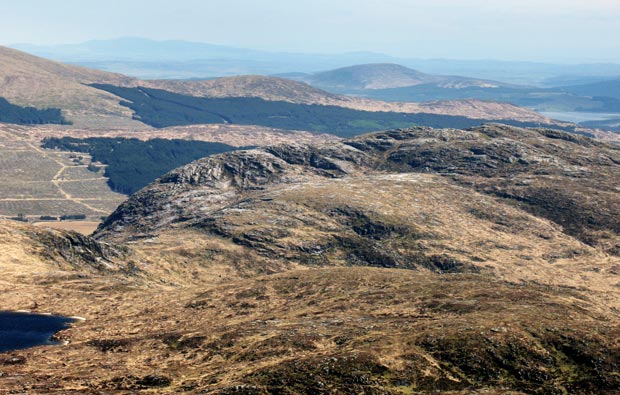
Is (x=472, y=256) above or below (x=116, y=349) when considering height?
below

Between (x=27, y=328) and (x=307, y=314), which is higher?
(x=27, y=328)

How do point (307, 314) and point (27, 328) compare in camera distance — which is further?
point (307, 314)

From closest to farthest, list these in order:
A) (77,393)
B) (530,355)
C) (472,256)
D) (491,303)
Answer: (77,393)
(530,355)
(491,303)
(472,256)

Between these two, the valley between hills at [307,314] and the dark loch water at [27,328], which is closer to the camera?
the valley between hills at [307,314]

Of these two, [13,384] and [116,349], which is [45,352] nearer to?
[116,349]

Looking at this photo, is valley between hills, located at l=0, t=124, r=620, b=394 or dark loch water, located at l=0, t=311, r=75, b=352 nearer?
valley between hills, located at l=0, t=124, r=620, b=394

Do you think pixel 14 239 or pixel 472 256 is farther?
pixel 472 256

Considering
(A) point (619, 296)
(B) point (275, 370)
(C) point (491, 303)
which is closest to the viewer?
(B) point (275, 370)

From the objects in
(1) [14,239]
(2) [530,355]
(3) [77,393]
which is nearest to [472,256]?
(2) [530,355]
